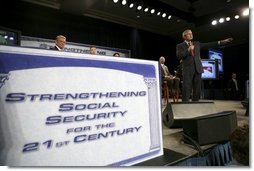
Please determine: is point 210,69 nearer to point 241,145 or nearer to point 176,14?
point 176,14

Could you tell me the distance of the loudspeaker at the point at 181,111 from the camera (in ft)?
4.70

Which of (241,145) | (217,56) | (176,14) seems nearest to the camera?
(241,145)

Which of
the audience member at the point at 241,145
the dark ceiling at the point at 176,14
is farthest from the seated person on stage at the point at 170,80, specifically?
the audience member at the point at 241,145

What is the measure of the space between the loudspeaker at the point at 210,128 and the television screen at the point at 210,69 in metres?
4.34

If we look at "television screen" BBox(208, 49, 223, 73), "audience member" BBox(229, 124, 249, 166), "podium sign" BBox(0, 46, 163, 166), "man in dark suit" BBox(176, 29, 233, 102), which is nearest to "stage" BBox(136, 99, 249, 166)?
"podium sign" BBox(0, 46, 163, 166)

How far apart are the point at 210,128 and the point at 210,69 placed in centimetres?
458

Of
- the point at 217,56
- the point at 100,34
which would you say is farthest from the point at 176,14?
the point at 217,56

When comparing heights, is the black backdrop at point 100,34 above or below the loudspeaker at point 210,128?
above

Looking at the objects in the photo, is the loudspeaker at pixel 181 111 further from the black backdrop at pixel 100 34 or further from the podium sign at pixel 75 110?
the black backdrop at pixel 100 34

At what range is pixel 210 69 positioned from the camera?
5320 mm

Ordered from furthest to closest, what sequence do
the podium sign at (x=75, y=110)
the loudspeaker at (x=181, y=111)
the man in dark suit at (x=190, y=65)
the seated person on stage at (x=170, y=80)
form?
the seated person on stage at (x=170, y=80), the man in dark suit at (x=190, y=65), the loudspeaker at (x=181, y=111), the podium sign at (x=75, y=110)

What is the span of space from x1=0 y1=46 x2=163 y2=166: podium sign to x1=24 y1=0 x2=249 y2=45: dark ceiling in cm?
351

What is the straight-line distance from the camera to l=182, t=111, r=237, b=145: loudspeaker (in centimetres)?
106

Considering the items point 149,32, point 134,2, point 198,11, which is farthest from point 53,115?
point 149,32
